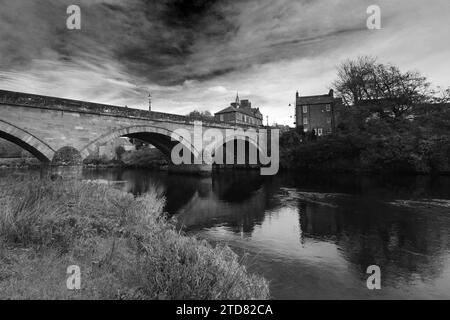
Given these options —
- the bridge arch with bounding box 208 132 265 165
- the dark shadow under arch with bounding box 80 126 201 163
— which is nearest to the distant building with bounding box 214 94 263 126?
the bridge arch with bounding box 208 132 265 165

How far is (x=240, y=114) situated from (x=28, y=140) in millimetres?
47962

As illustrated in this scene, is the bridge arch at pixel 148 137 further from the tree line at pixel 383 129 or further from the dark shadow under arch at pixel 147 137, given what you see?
the tree line at pixel 383 129

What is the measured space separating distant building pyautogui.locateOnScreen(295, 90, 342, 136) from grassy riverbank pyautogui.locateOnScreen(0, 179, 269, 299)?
1897 inches

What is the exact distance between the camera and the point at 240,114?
6181 cm

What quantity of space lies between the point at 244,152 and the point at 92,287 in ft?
156

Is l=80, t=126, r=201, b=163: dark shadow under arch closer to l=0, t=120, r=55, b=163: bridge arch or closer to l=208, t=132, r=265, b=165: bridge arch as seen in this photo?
l=0, t=120, r=55, b=163: bridge arch

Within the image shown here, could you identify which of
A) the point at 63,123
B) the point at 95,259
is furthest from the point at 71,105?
the point at 95,259

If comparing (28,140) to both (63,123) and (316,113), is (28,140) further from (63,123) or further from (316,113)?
(316,113)

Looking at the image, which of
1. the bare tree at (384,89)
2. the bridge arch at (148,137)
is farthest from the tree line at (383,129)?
the bridge arch at (148,137)

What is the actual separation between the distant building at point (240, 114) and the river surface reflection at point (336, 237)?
39231 mm

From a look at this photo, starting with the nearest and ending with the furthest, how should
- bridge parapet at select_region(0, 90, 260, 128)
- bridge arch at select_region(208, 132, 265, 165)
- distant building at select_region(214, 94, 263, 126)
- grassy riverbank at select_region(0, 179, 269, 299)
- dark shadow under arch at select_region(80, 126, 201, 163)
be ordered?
grassy riverbank at select_region(0, 179, 269, 299), bridge parapet at select_region(0, 90, 260, 128), dark shadow under arch at select_region(80, 126, 201, 163), bridge arch at select_region(208, 132, 265, 165), distant building at select_region(214, 94, 263, 126)

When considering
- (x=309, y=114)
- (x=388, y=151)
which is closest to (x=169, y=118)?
(x=388, y=151)

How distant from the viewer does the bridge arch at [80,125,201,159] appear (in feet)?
70.2

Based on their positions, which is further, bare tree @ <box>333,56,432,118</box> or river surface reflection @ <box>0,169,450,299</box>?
bare tree @ <box>333,56,432,118</box>
